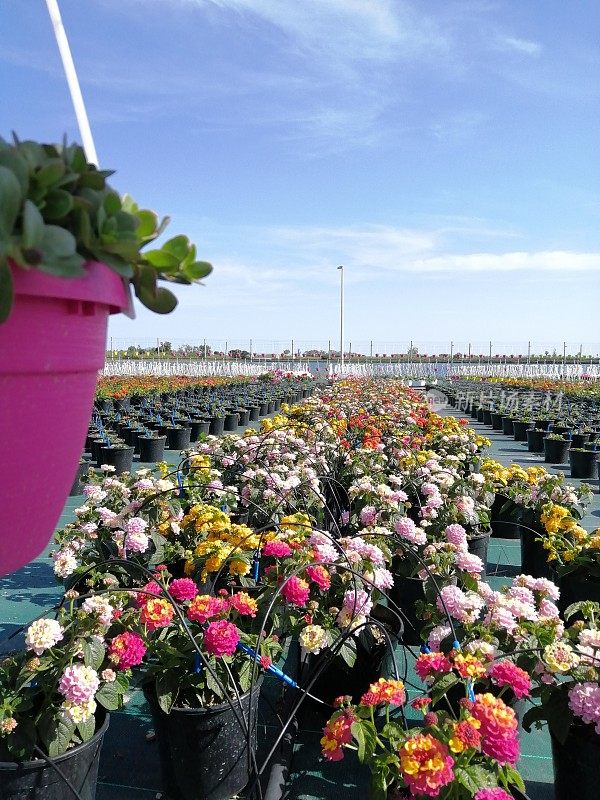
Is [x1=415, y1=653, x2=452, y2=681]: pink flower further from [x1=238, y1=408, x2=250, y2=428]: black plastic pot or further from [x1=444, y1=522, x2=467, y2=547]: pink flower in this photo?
[x1=238, y1=408, x2=250, y2=428]: black plastic pot

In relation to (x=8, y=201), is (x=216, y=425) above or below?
below

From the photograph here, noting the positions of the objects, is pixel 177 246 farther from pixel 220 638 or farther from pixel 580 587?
pixel 580 587

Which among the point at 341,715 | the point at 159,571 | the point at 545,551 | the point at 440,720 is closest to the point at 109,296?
the point at 341,715

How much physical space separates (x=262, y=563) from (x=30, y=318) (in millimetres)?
2628

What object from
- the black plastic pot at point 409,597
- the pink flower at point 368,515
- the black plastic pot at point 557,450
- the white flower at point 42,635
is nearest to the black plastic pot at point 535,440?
the black plastic pot at point 557,450

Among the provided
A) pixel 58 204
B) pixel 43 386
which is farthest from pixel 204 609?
pixel 58 204

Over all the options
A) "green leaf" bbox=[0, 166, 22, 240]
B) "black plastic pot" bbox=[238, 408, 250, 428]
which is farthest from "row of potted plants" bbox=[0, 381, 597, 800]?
"black plastic pot" bbox=[238, 408, 250, 428]

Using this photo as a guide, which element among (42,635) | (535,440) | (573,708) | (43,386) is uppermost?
(43,386)

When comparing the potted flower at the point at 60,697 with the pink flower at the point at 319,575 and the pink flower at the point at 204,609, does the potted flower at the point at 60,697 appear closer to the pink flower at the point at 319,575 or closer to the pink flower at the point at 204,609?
the pink flower at the point at 204,609

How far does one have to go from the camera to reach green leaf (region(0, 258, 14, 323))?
1.46ft

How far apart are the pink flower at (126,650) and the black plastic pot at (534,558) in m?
3.11

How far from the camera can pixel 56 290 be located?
499 mm

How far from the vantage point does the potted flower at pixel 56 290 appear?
47 cm

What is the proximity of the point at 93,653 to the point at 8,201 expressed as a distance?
1.68 metres
